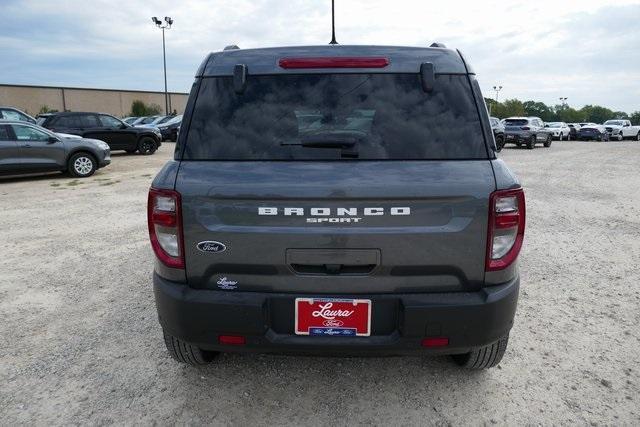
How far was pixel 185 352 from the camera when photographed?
108 inches

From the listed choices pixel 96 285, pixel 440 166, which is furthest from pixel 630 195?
pixel 96 285

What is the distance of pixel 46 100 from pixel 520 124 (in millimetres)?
65850

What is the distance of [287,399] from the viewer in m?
2.68

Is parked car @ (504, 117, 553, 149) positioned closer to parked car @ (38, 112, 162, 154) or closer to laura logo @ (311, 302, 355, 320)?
parked car @ (38, 112, 162, 154)

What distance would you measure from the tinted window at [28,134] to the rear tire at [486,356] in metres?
12.1

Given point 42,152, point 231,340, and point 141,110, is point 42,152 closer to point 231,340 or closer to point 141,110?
point 231,340

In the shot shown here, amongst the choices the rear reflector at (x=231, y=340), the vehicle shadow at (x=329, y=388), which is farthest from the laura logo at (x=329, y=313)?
the vehicle shadow at (x=329, y=388)

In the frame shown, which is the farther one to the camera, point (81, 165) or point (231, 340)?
point (81, 165)

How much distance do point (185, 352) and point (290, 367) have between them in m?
0.69

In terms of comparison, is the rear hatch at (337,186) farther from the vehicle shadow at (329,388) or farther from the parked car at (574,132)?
the parked car at (574,132)

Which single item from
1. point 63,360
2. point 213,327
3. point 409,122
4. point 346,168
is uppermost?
point 409,122

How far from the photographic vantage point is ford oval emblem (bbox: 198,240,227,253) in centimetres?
223

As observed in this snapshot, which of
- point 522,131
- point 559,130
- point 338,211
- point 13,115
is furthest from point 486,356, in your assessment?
point 559,130

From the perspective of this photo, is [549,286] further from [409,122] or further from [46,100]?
[46,100]
